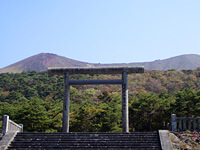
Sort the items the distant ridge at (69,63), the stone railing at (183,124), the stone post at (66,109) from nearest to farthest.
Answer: the stone railing at (183,124)
the stone post at (66,109)
the distant ridge at (69,63)

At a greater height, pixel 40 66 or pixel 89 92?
pixel 40 66

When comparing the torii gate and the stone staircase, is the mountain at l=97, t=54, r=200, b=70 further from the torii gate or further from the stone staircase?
the stone staircase

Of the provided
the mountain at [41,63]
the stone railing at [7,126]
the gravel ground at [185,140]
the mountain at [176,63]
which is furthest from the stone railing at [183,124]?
the mountain at [41,63]

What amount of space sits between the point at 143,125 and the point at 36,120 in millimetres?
7964

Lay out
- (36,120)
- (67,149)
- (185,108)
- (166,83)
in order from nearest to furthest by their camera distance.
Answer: (67,149)
(185,108)
(36,120)
(166,83)

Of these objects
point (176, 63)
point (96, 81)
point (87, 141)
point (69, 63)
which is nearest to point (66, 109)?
point (96, 81)

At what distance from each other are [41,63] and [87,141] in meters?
87.0

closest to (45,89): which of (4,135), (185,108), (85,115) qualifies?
(85,115)

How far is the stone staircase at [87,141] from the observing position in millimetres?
9636

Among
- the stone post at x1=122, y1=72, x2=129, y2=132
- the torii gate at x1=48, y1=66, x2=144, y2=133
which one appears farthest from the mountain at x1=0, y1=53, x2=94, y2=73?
the stone post at x1=122, y1=72, x2=129, y2=132

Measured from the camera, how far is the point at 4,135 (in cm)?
1055

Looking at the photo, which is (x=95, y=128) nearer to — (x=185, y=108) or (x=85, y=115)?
(x=85, y=115)

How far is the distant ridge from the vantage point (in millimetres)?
74812

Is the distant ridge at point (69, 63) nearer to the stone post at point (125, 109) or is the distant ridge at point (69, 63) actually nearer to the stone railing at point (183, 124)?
the stone post at point (125, 109)
